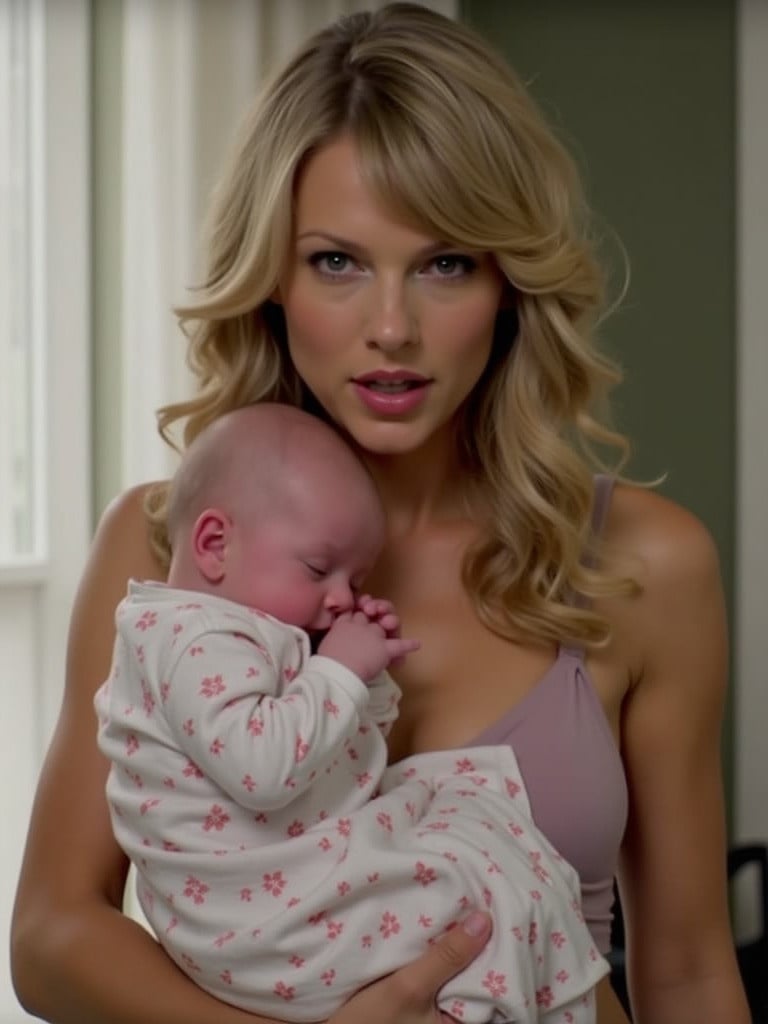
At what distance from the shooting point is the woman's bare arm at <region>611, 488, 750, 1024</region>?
1.97 meters

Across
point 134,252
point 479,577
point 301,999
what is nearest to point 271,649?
point 301,999

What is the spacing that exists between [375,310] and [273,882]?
1.96ft

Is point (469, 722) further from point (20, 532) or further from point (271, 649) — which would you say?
point (20, 532)

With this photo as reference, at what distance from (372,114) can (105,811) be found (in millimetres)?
813

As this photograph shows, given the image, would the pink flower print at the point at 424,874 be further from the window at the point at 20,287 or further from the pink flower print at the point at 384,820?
the window at the point at 20,287

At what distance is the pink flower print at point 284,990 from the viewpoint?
5.13 feet

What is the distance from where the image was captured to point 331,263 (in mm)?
1835

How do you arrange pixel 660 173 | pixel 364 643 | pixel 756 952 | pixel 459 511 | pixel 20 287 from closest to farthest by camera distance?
pixel 364 643 < pixel 459 511 < pixel 20 287 < pixel 756 952 < pixel 660 173

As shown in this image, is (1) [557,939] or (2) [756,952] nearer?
(1) [557,939]

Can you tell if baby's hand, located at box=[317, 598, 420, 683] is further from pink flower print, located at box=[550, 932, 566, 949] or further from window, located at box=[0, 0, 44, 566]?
window, located at box=[0, 0, 44, 566]

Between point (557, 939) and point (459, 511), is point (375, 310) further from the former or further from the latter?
point (557, 939)

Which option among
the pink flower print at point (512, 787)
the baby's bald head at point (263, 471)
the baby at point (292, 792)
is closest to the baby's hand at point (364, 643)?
the baby at point (292, 792)

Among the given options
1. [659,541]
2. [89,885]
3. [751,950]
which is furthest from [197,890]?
[751,950]

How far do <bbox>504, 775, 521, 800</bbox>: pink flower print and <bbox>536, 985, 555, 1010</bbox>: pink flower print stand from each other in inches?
9.0
